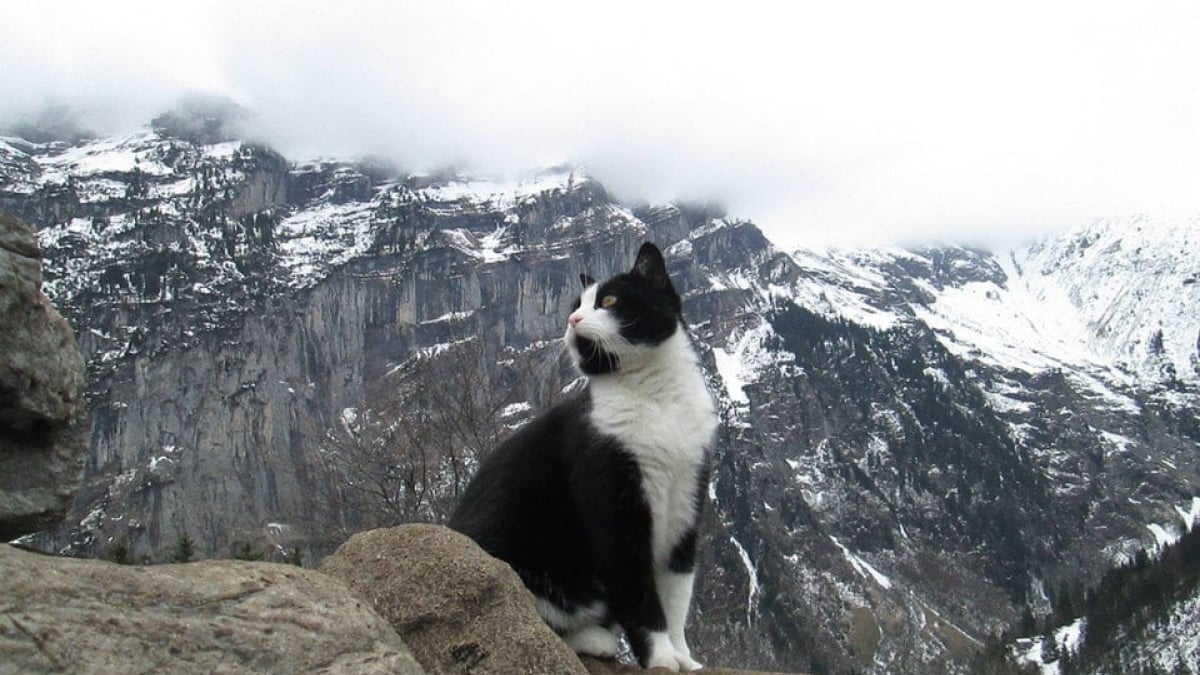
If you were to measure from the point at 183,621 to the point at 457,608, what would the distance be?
1.47 m

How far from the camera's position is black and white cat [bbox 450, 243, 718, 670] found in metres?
5.16

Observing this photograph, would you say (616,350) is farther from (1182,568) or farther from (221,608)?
(1182,568)

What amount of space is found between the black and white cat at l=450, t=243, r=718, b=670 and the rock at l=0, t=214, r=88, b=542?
7.58 ft

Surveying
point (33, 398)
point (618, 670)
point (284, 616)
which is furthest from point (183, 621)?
point (618, 670)

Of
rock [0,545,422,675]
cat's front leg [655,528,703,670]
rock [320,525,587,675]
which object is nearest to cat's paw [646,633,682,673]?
cat's front leg [655,528,703,670]

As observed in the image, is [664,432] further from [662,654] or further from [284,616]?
[284,616]

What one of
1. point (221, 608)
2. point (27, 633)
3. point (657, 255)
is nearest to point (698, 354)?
point (657, 255)

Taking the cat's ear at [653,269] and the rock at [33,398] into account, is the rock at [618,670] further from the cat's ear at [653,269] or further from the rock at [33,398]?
the rock at [33,398]

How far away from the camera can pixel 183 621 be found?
3145 mm

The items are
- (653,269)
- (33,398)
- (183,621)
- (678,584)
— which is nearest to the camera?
(183,621)

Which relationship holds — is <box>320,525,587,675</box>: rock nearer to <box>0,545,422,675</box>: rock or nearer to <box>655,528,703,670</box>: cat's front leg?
<box>0,545,422,675</box>: rock

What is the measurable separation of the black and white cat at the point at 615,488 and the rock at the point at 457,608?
68 centimetres

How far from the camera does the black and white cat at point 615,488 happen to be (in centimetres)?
516

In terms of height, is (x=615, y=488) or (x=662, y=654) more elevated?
(x=615, y=488)
